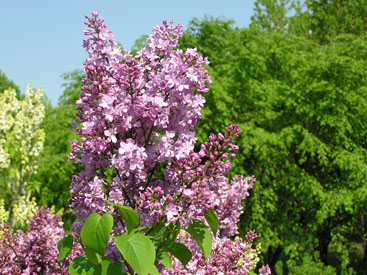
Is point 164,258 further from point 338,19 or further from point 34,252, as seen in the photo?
point 338,19

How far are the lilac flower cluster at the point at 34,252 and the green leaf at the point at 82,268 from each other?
2.10 metres

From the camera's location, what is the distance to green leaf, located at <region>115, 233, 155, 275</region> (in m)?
1.92

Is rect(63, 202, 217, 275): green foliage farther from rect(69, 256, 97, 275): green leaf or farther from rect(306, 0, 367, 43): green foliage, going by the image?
rect(306, 0, 367, 43): green foliage

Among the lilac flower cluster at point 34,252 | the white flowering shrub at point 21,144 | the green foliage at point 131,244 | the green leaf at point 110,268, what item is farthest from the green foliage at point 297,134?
the green leaf at point 110,268

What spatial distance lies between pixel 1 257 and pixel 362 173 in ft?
32.6

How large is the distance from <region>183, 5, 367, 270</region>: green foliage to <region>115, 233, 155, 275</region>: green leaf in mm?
10172

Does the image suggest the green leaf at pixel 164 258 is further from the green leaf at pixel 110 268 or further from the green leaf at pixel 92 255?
the green leaf at pixel 92 255

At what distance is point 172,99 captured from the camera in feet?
7.83

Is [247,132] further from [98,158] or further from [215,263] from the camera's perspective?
[98,158]

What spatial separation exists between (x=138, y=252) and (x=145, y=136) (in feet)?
2.44

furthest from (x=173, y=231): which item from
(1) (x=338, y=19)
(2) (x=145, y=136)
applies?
(1) (x=338, y=19)

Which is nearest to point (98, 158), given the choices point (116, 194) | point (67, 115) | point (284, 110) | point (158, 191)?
point (116, 194)

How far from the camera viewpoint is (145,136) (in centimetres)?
244

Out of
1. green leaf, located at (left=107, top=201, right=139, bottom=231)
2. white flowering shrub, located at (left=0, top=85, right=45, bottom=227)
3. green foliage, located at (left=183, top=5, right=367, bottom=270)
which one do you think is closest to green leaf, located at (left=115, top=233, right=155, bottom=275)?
green leaf, located at (left=107, top=201, right=139, bottom=231)
